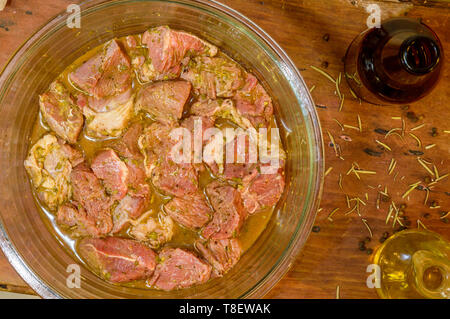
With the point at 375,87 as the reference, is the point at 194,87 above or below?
above

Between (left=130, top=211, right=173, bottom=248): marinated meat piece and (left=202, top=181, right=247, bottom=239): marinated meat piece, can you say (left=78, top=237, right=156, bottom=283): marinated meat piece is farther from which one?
(left=202, top=181, right=247, bottom=239): marinated meat piece

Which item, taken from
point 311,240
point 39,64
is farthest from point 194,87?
point 311,240

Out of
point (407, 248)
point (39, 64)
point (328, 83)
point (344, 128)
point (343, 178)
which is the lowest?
point (407, 248)

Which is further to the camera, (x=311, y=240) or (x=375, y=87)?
(x=311, y=240)

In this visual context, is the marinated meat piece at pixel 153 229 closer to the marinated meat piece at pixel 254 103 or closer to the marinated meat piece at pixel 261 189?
the marinated meat piece at pixel 261 189

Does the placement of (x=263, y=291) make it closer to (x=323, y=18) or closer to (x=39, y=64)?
(x=323, y=18)
